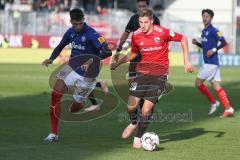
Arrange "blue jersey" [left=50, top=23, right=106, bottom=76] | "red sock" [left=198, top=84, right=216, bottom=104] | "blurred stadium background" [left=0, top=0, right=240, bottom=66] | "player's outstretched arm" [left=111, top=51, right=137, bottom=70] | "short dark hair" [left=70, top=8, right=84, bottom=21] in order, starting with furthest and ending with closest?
"blurred stadium background" [left=0, top=0, right=240, bottom=66]
"red sock" [left=198, top=84, right=216, bottom=104]
"blue jersey" [left=50, top=23, right=106, bottom=76]
"short dark hair" [left=70, top=8, right=84, bottom=21]
"player's outstretched arm" [left=111, top=51, right=137, bottom=70]

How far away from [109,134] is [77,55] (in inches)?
60.2

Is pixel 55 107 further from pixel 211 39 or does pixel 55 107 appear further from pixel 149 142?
pixel 211 39

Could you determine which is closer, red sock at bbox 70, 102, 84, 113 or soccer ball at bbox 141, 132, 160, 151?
soccer ball at bbox 141, 132, 160, 151

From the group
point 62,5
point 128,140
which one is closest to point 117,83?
point 128,140

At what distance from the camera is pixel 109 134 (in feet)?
41.3

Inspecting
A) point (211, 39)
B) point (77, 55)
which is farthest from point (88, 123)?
point (211, 39)

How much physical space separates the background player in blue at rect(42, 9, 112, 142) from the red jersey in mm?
1075

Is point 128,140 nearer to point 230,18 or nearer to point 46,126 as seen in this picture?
point 46,126

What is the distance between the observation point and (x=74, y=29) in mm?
12117

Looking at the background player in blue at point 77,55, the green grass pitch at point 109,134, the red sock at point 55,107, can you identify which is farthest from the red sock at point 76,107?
the red sock at point 55,107

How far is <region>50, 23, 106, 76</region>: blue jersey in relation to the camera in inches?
481

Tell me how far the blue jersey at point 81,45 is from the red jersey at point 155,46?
1.11 metres

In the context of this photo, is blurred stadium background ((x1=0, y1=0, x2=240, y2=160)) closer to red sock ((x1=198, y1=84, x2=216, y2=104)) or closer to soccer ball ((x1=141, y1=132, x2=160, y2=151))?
soccer ball ((x1=141, y1=132, x2=160, y2=151))

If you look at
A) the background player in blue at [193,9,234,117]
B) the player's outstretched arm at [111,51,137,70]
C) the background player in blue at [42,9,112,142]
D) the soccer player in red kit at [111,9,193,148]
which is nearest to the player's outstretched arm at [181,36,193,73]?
the soccer player in red kit at [111,9,193,148]
